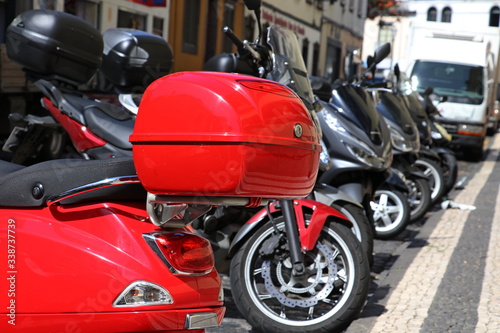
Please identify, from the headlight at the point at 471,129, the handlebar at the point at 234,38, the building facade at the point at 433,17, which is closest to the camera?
the handlebar at the point at 234,38

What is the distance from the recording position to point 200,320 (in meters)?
2.69

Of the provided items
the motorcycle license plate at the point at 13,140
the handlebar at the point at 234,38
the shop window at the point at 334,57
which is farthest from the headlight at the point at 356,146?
the shop window at the point at 334,57

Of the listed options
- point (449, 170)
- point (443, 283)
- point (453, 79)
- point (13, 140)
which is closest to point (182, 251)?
point (13, 140)

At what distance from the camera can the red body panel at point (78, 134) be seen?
5.21 m

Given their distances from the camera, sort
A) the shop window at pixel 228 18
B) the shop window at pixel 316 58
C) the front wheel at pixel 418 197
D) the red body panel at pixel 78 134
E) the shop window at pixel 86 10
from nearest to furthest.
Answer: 1. the red body panel at pixel 78 134
2. the front wheel at pixel 418 197
3. the shop window at pixel 86 10
4. the shop window at pixel 228 18
5. the shop window at pixel 316 58

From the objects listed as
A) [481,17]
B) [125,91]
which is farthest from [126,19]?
[481,17]

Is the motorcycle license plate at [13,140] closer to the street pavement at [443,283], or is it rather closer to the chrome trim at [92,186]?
A: the street pavement at [443,283]

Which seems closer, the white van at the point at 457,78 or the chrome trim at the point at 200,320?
the chrome trim at the point at 200,320

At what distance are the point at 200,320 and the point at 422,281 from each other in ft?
11.6

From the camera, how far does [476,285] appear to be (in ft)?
19.3

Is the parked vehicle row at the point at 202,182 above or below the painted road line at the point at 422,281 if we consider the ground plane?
above

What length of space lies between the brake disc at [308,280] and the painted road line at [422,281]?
17.5 inches

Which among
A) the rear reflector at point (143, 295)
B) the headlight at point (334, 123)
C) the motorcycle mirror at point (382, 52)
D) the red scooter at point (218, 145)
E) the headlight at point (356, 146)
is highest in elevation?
the motorcycle mirror at point (382, 52)

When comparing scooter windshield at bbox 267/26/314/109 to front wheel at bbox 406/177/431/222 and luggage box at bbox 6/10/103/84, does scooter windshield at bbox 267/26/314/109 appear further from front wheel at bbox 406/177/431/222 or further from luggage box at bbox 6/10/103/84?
front wheel at bbox 406/177/431/222
